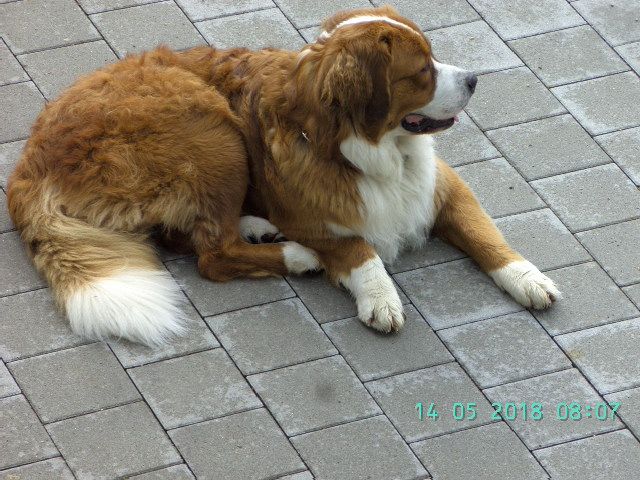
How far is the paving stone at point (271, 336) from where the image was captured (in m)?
5.24

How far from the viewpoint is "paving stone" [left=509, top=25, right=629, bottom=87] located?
693 centimetres

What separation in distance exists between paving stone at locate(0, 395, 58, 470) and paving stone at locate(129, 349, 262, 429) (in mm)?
446

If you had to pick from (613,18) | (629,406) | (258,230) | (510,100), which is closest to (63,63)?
(258,230)

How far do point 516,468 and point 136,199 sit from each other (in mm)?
2030

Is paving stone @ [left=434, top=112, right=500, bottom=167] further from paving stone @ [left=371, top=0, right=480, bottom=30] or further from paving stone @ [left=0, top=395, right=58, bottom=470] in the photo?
paving stone @ [left=0, top=395, right=58, bottom=470]

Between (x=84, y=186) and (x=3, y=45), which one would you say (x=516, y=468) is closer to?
(x=84, y=186)

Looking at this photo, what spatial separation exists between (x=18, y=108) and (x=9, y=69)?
0.37 meters

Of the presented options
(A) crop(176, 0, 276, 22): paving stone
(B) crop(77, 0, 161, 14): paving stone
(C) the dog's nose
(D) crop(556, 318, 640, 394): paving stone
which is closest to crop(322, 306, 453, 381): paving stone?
(D) crop(556, 318, 640, 394): paving stone

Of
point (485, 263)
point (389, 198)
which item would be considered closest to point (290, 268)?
point (389, 198)

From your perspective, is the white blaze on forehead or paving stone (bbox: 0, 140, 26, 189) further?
paving stone (bbox: 0, 140, 26, 189)

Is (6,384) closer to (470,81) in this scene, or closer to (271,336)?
(271,336)

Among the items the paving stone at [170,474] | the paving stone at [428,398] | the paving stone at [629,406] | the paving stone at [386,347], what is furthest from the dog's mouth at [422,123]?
the paving stone at [170,474]

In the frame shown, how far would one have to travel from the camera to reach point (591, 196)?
6.15 m

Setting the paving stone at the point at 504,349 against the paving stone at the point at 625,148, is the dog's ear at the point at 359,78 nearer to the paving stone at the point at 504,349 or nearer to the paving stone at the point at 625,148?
the paving stone at the point at 504,349
